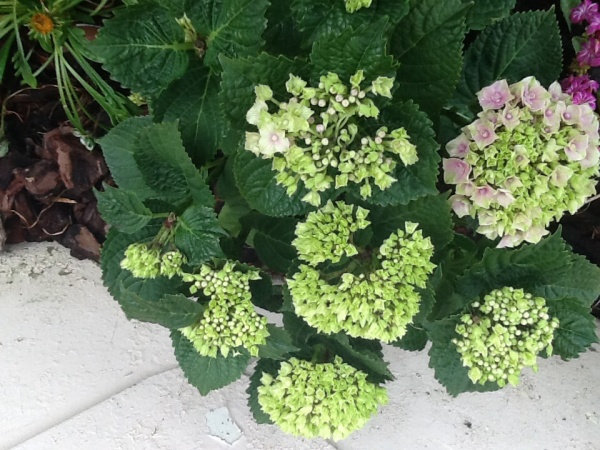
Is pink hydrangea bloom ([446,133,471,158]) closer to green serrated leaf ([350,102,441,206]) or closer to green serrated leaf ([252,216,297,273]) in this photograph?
green serrated leaf ([350,102,441,206])

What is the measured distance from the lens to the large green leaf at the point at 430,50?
2.10 ft

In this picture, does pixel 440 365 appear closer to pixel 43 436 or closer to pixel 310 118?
pixel 310 118

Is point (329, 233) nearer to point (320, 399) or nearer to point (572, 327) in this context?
point (320, 399)

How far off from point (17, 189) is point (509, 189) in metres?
0.86

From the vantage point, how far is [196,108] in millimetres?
742

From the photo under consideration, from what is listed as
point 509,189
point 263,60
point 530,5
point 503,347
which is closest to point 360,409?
point 503,347

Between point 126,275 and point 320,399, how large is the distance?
30 centimetres

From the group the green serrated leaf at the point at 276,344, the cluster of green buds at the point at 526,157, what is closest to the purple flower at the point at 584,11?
the cluster of green buds at the point at 526,157

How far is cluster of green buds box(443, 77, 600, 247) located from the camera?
64 centimetres

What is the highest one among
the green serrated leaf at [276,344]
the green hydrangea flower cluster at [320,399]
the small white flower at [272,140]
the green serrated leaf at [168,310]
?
the small white flower at [272,140]

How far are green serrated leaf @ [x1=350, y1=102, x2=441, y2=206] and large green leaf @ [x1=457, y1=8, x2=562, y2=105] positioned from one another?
22 cm

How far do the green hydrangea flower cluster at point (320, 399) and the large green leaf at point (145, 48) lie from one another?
38 cm

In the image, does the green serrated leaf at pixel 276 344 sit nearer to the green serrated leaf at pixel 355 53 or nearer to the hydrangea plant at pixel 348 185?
the hydrangea plant at pixel 348 185

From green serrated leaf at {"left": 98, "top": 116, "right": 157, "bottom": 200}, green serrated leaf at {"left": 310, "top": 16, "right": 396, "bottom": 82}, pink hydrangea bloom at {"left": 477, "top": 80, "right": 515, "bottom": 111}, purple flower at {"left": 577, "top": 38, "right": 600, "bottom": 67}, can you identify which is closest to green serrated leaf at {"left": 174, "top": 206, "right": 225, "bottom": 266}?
green serrated leaf at {"left": 98, "top": 116, "right": 157, "bottom": 200}
